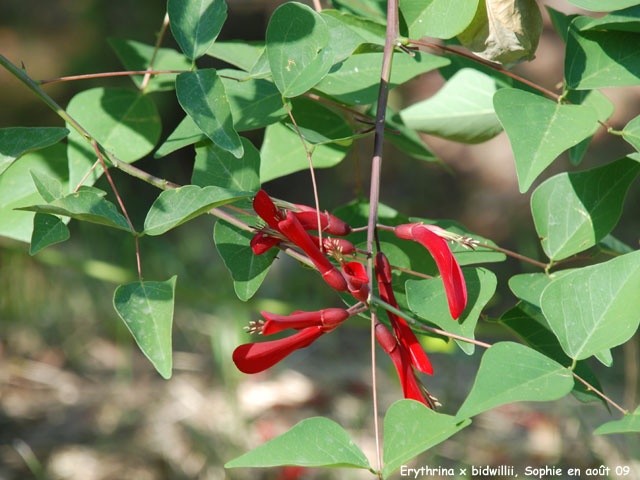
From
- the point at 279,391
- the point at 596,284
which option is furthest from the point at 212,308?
the point at 596,284

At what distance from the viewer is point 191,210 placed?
44 cm

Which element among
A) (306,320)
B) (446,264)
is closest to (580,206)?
(446,264)

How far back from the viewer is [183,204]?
0.46m

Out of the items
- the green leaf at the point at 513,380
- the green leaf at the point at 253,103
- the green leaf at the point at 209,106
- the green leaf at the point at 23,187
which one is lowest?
the green leaf at the point at 23,187

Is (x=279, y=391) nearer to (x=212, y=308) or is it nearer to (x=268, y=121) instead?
(x=212, y=308)

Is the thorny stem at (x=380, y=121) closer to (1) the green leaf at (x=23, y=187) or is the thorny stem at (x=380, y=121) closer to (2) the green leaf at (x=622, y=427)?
(2) the green leaf at (x=622, y=427)

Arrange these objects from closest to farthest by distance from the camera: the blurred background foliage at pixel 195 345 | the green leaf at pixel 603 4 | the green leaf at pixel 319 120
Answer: the green leaf at pixel 603 4
the green leaf at pixel 319 120
the blurred background foliage at pixel 195 345

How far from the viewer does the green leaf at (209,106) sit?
0.49 m

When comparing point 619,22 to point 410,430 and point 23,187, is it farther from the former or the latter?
point 23,187

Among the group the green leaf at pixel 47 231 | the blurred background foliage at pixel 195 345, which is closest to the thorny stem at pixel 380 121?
the green leaf at pixel 47 231

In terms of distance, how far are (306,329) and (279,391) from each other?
1.66 metres

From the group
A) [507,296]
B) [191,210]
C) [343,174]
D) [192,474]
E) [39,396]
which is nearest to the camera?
[191,210]

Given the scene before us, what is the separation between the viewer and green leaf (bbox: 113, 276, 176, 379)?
453 millimetres

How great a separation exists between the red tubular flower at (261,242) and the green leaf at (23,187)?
0.87 feet
